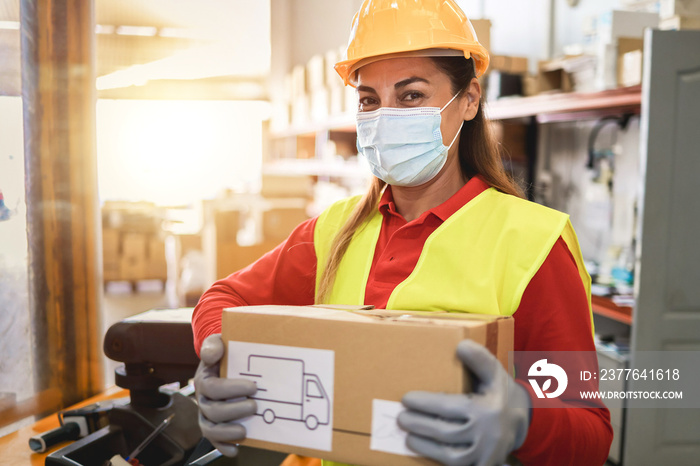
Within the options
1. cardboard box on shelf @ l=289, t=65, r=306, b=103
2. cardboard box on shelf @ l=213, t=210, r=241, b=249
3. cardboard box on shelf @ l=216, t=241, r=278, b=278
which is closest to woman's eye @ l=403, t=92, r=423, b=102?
cardboard box on shelf @ l=216, t=241, r=278, b=278

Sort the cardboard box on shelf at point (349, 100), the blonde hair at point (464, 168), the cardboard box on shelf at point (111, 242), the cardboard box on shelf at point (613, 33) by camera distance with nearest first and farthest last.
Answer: the blonde hair at point (464, 168) < the cardboard box on shelf at point (613, 33) < the cardboard box on shelf at point (349, 100) < the cardboard box on shelf at point (111, 242)

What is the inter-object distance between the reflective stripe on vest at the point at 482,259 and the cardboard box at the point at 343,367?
0.19m

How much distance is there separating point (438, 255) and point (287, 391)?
49 centimetres

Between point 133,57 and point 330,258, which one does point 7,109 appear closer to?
point 330,258

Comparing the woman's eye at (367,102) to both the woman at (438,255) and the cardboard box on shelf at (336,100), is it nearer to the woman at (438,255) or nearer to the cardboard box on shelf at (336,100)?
the woman at (438,255)

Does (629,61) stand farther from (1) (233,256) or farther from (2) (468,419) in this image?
(1) (233,256)

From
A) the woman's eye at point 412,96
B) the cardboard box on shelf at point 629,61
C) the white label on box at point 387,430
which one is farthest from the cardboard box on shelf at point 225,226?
the white label on box at point 387,430

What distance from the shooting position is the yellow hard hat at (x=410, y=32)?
4.17 feet

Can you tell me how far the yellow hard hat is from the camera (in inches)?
50.0

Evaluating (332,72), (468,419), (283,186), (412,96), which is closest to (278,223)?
(283,186)

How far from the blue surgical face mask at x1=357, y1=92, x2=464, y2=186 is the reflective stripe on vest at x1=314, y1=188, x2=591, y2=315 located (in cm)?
16

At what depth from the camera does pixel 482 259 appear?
120 cm

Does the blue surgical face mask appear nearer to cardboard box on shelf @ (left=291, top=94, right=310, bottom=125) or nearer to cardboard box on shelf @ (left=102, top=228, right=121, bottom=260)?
cardboard box on shelf @ (left=291, top=94, right=310, bottom=125)

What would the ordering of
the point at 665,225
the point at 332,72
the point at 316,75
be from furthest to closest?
the point at 316,75
the point at 332,72
the point at 665,225
